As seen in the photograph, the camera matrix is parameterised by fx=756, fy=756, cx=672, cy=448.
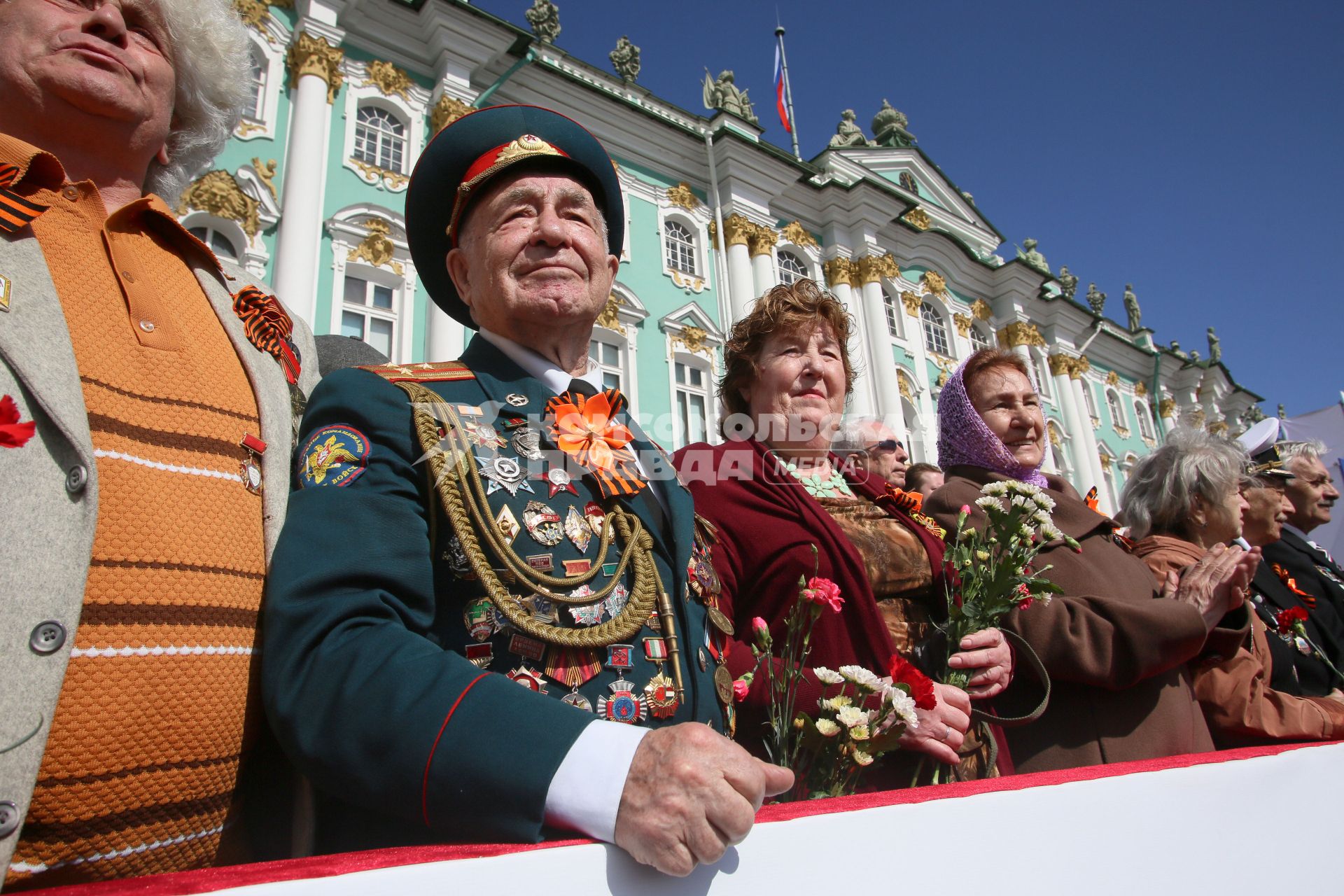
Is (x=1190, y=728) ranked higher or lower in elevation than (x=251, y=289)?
lower

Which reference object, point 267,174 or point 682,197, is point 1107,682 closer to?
point 267,174

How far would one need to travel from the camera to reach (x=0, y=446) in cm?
94

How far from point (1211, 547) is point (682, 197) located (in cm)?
1234

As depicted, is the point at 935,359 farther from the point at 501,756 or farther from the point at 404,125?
the point at 501,756

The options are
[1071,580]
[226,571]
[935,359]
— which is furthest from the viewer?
[935,359]

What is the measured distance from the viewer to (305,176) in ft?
30.9

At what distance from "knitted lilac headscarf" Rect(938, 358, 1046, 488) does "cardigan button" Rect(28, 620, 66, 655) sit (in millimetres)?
2729

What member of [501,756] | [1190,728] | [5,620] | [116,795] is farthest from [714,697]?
[1190,728]

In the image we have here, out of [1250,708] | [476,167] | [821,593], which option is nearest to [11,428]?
[476,167]

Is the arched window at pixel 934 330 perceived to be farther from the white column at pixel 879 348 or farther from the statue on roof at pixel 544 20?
the statue on roof at pixel 544 20

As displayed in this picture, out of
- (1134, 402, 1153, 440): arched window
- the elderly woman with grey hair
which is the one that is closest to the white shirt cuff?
the elderly woman with grey hair

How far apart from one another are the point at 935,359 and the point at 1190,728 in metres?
16.1

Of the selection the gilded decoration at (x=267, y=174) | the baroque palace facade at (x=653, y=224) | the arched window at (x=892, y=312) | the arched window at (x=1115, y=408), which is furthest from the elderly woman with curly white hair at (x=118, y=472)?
the arched window at (x=1115, y=408)

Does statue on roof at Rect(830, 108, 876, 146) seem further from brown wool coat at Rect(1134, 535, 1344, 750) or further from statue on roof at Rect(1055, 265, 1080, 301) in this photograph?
brown wool coat at Rect(1134, 535, 1344, 750)
